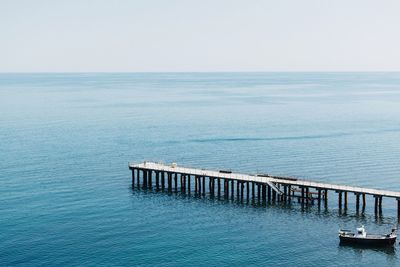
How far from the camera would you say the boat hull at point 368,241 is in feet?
220

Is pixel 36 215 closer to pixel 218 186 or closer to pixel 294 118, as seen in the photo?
pixel 218 186

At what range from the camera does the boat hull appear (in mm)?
67125

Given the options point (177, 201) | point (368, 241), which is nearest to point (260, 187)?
point (177, 201)

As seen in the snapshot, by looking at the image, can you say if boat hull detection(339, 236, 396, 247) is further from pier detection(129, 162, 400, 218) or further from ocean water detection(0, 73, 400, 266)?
pier detection(129, 162, 400, 218)

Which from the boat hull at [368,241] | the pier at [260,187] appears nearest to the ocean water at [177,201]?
the boat hull at [368,241]

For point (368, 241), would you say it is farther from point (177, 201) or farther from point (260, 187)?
point (177, 201)

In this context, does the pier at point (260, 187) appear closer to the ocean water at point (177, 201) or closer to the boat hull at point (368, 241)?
the ocean water at point (177, 201)

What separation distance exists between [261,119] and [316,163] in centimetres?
7226

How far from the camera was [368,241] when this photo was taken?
2667 inches

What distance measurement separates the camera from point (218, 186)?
89.5m

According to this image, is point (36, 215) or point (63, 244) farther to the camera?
point (36, 215)

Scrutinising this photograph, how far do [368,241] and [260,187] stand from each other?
24.4 m

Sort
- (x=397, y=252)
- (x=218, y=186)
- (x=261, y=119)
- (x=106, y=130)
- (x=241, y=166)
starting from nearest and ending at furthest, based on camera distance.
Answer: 1. (x=397, y=252)
2. (x=218, y=186)
3. (x=241, y=166)
4. (x=106, y=130)
5. (x=261, y=119)

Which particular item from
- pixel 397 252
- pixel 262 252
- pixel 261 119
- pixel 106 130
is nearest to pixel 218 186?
pixel 262 252
